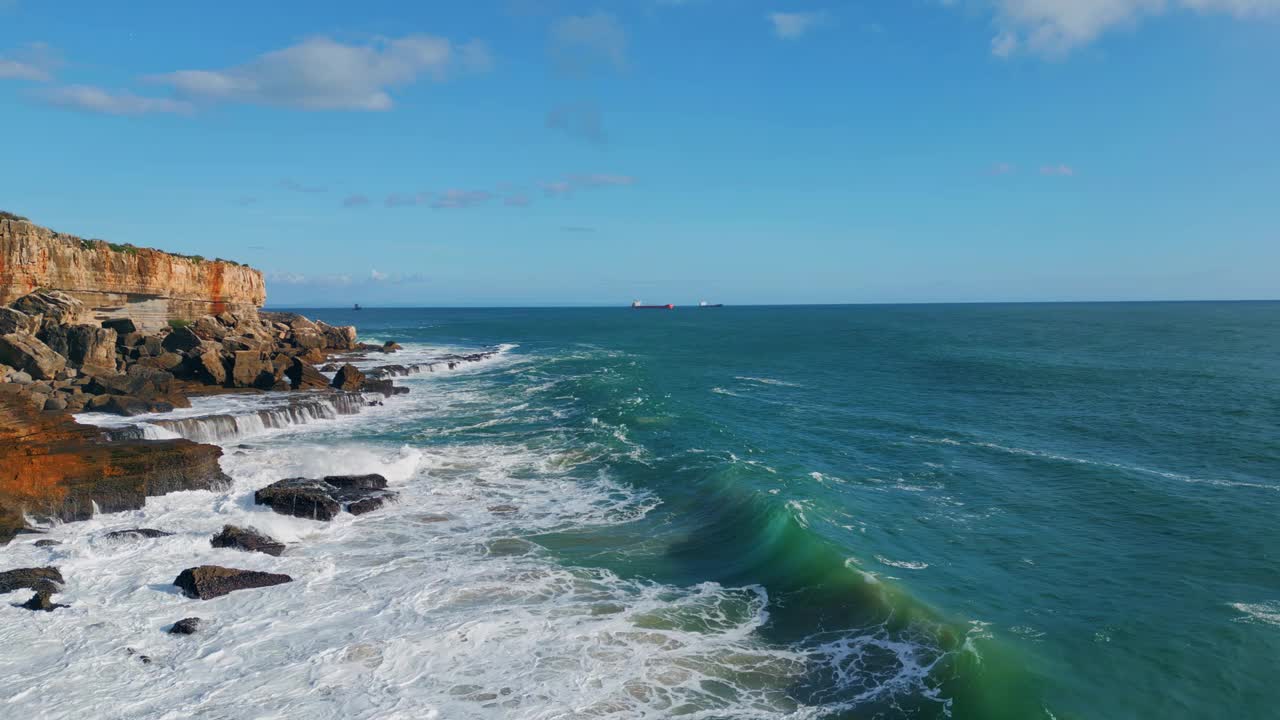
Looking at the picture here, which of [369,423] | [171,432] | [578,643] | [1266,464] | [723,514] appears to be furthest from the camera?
[369,423]

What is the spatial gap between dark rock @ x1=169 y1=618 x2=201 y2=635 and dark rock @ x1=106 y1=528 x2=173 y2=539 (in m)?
5.21

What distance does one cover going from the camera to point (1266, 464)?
23938 millimetres

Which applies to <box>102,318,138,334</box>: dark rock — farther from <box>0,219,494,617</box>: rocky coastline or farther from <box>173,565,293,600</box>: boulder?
<box>173,565,293,600</box>: boulder

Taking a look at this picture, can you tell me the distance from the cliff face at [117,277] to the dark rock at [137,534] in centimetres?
2759

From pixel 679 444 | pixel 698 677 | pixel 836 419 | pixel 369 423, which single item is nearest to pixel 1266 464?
pixel 836 419

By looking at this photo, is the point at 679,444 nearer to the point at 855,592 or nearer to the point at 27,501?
the point at 855,592

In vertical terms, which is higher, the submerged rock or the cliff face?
→ the cliff face

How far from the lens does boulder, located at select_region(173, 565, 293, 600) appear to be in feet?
48.4

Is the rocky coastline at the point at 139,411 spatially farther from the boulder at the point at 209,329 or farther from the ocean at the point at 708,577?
the ocean at the point at 708,577

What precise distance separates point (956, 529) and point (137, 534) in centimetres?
2039

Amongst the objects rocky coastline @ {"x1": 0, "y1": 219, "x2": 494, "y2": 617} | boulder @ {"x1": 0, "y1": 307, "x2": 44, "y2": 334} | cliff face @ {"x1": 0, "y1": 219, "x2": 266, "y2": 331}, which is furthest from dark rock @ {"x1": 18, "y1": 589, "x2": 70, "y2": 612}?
cliff face @ {"x1": 0, "y1": 219, "x2": 266, "y2": 331}

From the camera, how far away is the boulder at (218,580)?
48.4ft

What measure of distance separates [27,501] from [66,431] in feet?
12.7

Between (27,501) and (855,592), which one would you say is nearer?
(855,592)
